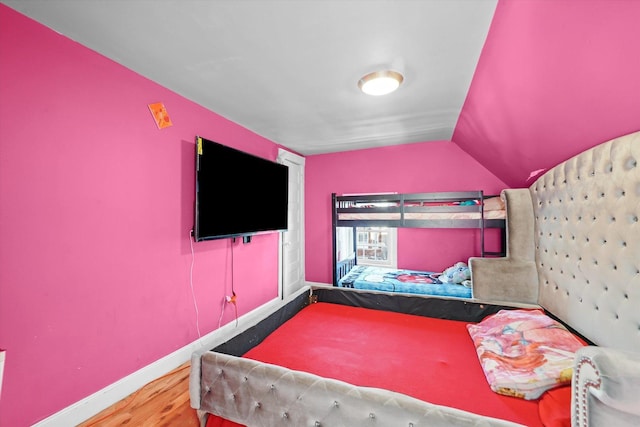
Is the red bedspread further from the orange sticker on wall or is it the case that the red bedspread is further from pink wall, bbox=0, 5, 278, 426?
the orange sticker on wall

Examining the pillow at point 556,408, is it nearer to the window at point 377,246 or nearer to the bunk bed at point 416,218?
the bunk bed at point 416,218

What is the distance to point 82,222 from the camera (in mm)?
1483

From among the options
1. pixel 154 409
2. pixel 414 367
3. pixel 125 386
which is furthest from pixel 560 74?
pixel 125 386

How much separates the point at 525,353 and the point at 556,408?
0.30 meters

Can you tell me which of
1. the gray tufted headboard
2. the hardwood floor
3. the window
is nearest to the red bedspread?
the hardwood floor

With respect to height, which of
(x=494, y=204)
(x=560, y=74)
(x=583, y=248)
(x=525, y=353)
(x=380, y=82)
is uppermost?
(x=380, y=82)

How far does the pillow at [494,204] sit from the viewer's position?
8.99 feet

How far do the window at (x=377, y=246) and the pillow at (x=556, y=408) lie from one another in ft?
9.33

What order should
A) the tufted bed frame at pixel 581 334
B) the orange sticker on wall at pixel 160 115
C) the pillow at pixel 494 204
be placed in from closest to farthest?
the tufted bed frame at pixel 581 334
the orange sticker on wall at pixel 160 115
the pillow at pixel 494 204

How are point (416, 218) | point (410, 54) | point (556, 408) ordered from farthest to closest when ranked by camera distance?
point (416, 218), point (410, 54), point (556, 408)

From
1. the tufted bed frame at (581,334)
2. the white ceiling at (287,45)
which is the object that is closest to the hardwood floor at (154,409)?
the tufted bed frame at (581,334)

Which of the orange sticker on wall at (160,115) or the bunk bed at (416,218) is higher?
the orange sticker on wall at (160,115)

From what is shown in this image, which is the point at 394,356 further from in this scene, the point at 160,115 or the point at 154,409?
the point at 160,115

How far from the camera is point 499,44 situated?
4.28ft
